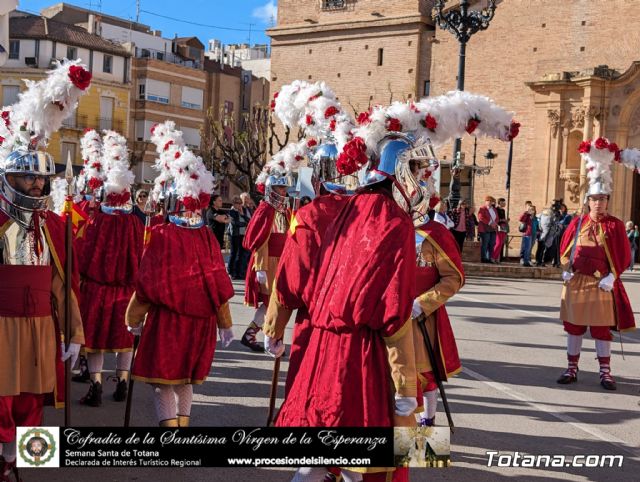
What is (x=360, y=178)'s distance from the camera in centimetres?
448

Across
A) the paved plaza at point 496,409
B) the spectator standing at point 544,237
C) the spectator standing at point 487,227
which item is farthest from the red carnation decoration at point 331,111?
the spectator standing at point 544,237

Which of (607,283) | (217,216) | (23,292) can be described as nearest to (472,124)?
(23,292)

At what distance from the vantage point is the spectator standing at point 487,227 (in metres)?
24.5

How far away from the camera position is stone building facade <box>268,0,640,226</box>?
107 feet

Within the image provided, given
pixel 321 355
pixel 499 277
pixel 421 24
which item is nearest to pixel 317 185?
pixel 321 355

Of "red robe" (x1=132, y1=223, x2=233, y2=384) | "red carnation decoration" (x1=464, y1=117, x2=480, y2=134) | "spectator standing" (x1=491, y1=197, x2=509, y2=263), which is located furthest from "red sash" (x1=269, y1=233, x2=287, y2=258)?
"spectator standing" (x1=491, y1=197, x2=509, y2=263)

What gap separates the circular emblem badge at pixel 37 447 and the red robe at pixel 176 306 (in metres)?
1.49

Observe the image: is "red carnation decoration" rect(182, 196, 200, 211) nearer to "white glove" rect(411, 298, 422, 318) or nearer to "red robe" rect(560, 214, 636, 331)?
"white glove" rect(411, 298, 422, 318)

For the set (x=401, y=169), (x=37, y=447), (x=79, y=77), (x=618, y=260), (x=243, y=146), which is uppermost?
(x=243, y=146)

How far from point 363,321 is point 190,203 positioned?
259cm

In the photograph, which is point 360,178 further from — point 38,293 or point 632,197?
point 632,197

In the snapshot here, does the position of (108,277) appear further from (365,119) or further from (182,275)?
(365,119)

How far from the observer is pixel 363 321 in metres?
4.04

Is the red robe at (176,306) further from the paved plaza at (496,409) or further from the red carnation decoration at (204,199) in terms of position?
the paved plaza at (496,409)
